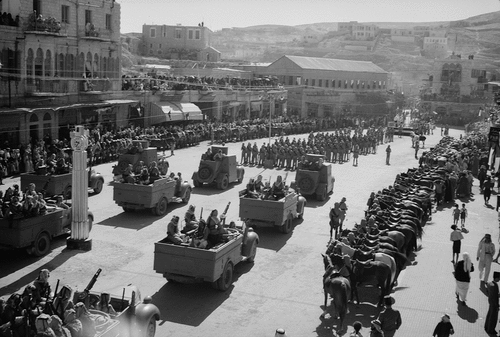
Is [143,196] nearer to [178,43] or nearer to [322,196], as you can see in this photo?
[322,196]

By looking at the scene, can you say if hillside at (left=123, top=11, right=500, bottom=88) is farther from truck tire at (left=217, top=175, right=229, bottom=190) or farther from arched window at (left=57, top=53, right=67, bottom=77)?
truck tire at (left=217, top=175, right=229, bottom=190)

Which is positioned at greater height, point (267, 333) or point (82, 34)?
point (82, 34)

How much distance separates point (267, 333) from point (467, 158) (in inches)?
1027

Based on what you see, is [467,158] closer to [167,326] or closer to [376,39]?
[167,326]

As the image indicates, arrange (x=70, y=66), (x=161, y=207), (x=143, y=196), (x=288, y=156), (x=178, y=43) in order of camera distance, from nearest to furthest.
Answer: (x=143, y=196), (x=161, y=207), (x=288, y=156), (x=70, y=66), (x=178, y=43)

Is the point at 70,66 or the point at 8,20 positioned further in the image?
the point at 70,66

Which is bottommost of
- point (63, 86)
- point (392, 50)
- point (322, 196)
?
point (322, 196)

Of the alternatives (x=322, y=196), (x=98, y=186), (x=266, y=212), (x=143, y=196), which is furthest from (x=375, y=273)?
(x=98, y=186)

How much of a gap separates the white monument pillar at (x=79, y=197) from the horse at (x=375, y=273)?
7753 mm

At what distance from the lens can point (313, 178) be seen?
25.2 m

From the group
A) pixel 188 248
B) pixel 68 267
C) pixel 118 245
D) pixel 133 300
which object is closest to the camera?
pixel 133 300

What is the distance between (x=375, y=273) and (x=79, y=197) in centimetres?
842

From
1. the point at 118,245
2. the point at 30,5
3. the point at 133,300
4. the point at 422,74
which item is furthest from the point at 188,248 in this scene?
the point at 422,74

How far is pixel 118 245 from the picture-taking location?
17891mm
